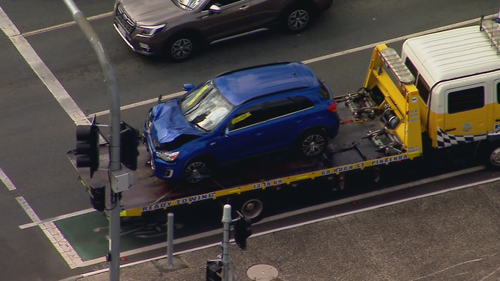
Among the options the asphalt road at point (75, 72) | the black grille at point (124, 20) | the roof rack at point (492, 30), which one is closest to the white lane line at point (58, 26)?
the asphalt road at point (75, 72)

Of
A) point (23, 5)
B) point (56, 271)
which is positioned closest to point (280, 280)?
point (56, 271)

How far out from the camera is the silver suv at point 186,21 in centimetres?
2097

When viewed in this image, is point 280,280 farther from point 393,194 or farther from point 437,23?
point 437,23

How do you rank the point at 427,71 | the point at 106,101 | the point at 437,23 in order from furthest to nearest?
the point at 437,23, the point at 106,101, the point at 427,71

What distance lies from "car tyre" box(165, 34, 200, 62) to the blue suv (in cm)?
415

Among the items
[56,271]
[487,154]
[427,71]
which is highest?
[427,71]

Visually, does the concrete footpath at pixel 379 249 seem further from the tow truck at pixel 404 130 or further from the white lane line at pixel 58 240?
the tow truck at pixel 404 130

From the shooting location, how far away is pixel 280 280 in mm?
15750

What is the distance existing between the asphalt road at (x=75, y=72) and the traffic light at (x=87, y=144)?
3.96 metres

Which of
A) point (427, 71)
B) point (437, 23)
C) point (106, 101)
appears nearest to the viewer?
point (427, 71)

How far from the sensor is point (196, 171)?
16.3 metres

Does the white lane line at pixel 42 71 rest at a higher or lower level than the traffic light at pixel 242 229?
lower

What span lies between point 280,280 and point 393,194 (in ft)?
11.2

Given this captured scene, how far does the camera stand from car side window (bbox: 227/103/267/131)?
53.5ft
